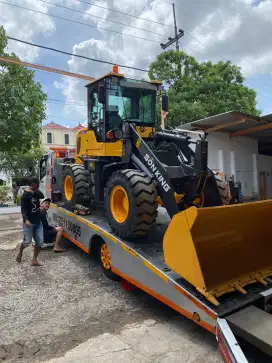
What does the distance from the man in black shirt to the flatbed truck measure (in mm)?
1287

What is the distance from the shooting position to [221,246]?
390 centimetres

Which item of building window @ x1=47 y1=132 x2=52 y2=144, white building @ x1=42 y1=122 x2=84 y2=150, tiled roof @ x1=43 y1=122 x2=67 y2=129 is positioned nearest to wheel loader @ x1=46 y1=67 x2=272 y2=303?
white building @ x1=42 y1=122 x2=84 y2=150

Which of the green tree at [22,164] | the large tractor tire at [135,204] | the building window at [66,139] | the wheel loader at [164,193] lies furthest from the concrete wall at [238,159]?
the building window at [66,139]

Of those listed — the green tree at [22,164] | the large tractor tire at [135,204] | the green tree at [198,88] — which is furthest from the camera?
the green tree at [22,164]

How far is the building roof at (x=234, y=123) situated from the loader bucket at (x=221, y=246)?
20.1 ft

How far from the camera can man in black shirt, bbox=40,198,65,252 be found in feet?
23.1

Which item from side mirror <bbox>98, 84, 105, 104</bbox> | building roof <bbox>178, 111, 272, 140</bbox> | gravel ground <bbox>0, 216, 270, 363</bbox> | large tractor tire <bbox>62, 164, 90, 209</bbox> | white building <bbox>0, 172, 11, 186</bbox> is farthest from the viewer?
white building <bbox>0, 172, 11, 186</bbox>

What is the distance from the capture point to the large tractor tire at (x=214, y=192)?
5.54m

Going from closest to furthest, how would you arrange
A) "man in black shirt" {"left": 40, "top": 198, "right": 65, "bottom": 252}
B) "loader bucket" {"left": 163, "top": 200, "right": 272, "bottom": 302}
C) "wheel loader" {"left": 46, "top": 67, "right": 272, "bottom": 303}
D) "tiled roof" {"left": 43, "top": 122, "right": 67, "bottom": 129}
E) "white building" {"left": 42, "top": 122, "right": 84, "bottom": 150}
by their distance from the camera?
"loader bucket" {"left": 163, "top": 200, "right": 272, "bottom": 302} → "wheel loader" {"left": 46, "top": 67, "right": 272, "bottom": 303} → "man in black shirt" {"left": 40, "top": 198, "right": 65, "bottom": 252} → "white building" {"left": 42, "top": 122, "right": 84, "bottom": 150} → "tiled roof" {"left": 43, "top": 122, "right": 67, "bottom": 129}

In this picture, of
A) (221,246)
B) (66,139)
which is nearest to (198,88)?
(221,246)

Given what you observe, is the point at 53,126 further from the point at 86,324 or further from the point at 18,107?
the point at 86,324

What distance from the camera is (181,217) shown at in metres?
3.64

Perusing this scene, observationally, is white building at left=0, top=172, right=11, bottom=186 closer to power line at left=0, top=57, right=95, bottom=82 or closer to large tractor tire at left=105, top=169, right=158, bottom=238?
power line at left=0, top=57, right=95, bottom=82

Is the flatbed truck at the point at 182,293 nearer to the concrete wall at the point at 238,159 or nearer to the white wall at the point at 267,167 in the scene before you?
the concrete wall at the point at 238,159
